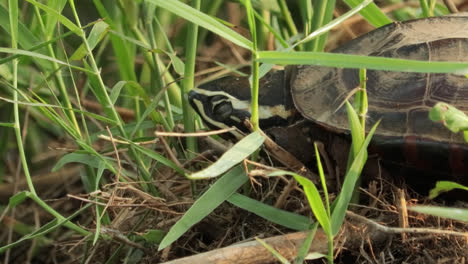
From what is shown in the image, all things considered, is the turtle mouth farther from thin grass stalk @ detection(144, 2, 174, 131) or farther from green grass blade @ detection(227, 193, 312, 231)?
green grass blade @ detection(227, 193, 312, 231)

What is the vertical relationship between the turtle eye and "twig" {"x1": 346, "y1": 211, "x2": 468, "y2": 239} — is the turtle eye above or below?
above

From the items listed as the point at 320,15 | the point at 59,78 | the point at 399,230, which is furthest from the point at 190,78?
the point at 399,230

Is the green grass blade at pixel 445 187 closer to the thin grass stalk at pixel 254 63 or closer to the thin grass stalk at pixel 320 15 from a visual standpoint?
the thin grass stalk at pixel 254 63

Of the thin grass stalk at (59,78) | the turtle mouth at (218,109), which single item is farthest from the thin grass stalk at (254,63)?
the thin grass stalk at (59,78)

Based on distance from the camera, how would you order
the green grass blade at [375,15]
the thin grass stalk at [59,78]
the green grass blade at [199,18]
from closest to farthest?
the green grass blade at [199,18] < the thin grass stalk at [59,78] < the green grass blade at [375,15]

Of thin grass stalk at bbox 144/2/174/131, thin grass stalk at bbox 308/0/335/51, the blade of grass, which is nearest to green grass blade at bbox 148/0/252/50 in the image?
thin grass stalk at bbox 144/2/174/131

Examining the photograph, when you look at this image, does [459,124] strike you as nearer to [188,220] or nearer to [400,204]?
[400,204]

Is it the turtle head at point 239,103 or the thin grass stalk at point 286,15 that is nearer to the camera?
the turtle head at point 239,103

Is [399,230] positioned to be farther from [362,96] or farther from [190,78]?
[190,78]
